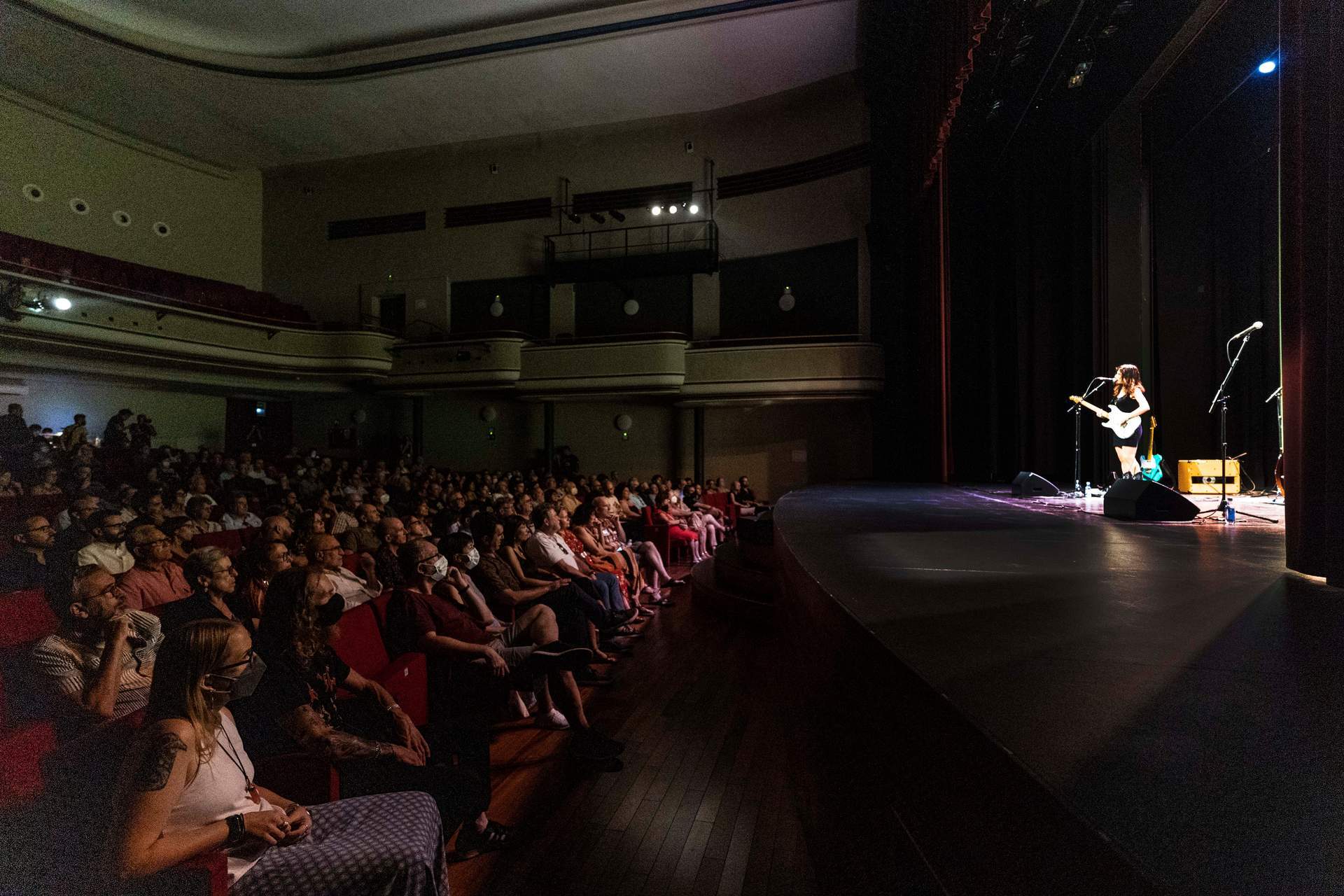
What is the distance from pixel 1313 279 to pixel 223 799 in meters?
2.46

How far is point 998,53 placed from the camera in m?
3.54

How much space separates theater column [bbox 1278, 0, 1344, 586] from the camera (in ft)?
4.42

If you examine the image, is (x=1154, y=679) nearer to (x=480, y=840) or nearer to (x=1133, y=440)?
(x=480, y=840)

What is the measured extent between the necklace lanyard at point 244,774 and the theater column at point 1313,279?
2.26 meters

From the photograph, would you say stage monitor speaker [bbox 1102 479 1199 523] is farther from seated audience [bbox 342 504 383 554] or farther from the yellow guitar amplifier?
seated audience [bbox 342 504 383 554]

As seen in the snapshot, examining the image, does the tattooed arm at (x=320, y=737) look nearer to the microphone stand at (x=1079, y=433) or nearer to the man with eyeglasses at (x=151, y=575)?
the man with eyeglasses at (x=151, y=575)

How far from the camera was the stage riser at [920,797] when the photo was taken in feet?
1.77

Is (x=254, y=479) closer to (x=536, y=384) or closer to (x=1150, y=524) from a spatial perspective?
(x=536, y=384)

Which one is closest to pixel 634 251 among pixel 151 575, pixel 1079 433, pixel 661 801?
pixel 1079 433

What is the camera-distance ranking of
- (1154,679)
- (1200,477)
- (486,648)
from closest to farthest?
1. (1154,679)
2. (486,648)
3. (1200,477)

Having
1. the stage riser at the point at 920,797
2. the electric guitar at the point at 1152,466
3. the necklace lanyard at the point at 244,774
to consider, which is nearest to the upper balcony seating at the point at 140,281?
the necklace lanyard at the point at 244,774

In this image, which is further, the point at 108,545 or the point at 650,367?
the point at 650,367

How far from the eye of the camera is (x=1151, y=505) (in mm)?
2789

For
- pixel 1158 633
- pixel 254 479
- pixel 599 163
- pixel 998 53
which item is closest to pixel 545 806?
pixel 1158 633
